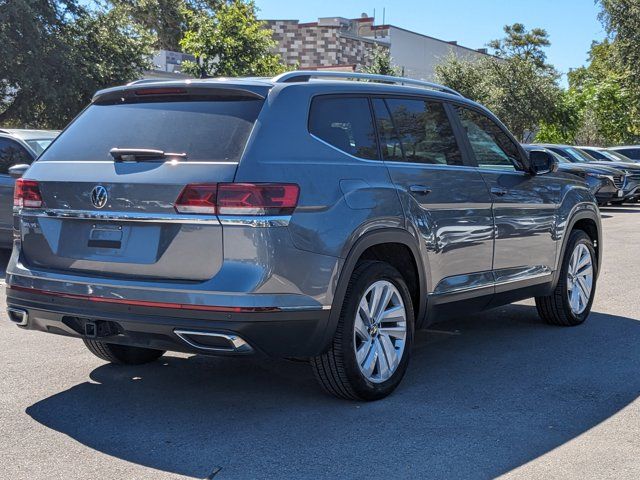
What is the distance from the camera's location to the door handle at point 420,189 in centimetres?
557

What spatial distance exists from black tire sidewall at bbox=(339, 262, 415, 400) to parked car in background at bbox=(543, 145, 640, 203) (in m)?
20.2

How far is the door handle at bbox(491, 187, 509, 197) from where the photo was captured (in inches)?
255

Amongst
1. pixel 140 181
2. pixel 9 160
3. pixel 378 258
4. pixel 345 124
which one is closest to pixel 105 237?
pixel 140 181

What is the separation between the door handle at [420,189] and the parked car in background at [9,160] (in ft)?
21.3

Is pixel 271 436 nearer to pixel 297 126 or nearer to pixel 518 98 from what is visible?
pixel 297 126

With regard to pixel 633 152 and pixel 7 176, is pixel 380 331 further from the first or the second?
pixel 633 152

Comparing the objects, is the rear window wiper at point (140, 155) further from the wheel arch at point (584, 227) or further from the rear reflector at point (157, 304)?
the wheel arch at point (584, 227)

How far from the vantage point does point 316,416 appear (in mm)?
5023

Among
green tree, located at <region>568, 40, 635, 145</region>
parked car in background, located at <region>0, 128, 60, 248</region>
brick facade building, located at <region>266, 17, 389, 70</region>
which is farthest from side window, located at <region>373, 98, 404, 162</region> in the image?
brick facade building, located at <region>266, 17, 389, 70</region>

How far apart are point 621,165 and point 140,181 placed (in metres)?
23.1

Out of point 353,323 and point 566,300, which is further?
point 566,300

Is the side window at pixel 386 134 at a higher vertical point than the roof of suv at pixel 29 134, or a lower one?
higher

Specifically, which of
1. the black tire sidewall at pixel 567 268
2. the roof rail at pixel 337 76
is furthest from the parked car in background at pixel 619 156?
the roof rail at pixel 337 76

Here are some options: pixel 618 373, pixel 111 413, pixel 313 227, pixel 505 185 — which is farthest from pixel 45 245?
pixel 618 373
